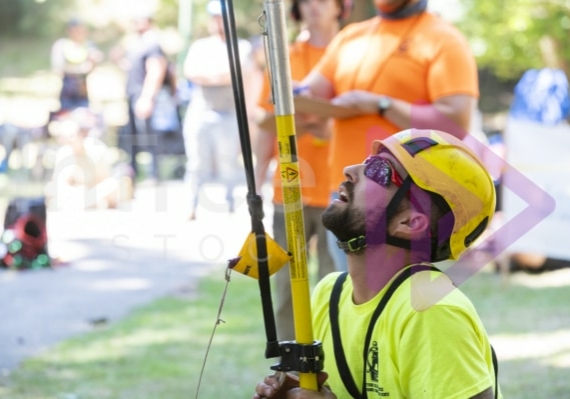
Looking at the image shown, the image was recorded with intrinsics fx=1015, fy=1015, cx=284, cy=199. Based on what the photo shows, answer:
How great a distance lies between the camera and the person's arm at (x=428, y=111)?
4.40m

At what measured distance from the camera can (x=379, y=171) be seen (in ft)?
8.87

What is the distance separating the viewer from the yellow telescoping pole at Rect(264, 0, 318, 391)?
2369 mm

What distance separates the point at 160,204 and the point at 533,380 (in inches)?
310

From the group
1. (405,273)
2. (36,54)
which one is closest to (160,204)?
(405,273)

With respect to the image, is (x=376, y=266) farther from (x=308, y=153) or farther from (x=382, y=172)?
(x=308, y=153)

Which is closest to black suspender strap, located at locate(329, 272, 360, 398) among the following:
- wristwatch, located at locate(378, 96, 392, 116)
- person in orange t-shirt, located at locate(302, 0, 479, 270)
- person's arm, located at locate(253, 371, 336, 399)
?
person's arm, located at locate(253, 371, 336, 399)

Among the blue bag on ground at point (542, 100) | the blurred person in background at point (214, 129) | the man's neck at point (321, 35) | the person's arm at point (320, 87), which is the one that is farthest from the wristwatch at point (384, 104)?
the blurred person in background at point (214, 129)

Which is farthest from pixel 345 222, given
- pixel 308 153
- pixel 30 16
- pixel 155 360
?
pixel 30 16

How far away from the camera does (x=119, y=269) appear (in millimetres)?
9594

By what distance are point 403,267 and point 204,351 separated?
388 cm

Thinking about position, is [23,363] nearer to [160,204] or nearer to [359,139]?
[359,139]

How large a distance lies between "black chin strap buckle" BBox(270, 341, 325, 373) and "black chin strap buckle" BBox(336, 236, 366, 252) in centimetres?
31

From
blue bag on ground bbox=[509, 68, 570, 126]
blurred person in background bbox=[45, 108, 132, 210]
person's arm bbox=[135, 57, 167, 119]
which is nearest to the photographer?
blue bag on ground bbox=[509, 68, 570, 126]

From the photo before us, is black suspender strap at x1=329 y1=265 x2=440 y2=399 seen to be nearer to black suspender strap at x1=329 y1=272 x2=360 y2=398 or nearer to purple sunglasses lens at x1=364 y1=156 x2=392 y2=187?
black suspender strap at x1=329 y1=272 x2=360 y2=398
